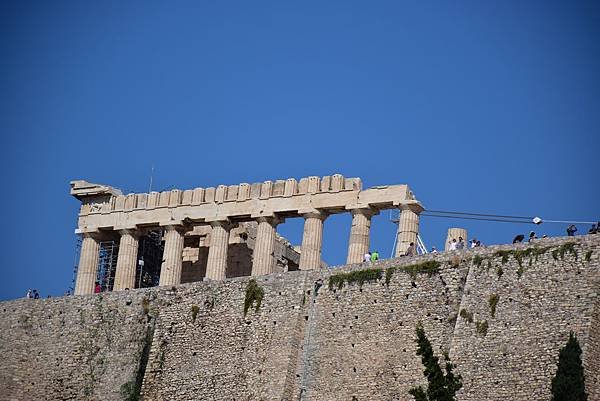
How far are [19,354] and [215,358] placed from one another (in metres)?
11.2

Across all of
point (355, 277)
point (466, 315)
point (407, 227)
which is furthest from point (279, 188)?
point (466, 315)

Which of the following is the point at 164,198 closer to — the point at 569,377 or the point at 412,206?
the point at 412,206

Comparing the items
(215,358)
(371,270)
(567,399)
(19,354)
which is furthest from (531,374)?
(19,354)

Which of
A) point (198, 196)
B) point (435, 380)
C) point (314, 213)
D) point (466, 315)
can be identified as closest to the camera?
point (435, 380)

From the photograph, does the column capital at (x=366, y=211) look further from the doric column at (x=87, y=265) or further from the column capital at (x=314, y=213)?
the doric column at (x=87, y=265)

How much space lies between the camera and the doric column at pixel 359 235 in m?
74.7

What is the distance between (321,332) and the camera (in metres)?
65.9

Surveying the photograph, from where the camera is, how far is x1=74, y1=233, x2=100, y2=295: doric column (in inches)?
3211

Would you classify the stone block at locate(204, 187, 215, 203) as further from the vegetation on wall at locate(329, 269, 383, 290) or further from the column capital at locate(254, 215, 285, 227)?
the vegetation on wall at locate(329, 269, 383, 290)

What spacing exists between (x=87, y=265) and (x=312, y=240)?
11689mm

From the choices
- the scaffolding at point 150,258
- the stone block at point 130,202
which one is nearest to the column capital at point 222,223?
the stone block at point 130,202

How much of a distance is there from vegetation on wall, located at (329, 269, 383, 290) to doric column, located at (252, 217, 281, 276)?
10154 millimetres

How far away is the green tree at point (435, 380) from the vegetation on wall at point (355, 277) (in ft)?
13.8

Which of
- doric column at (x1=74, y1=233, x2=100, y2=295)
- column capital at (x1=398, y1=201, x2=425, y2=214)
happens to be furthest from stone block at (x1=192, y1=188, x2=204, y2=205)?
column capital at (x1=398, y1=201, x2=425, y2=214)
